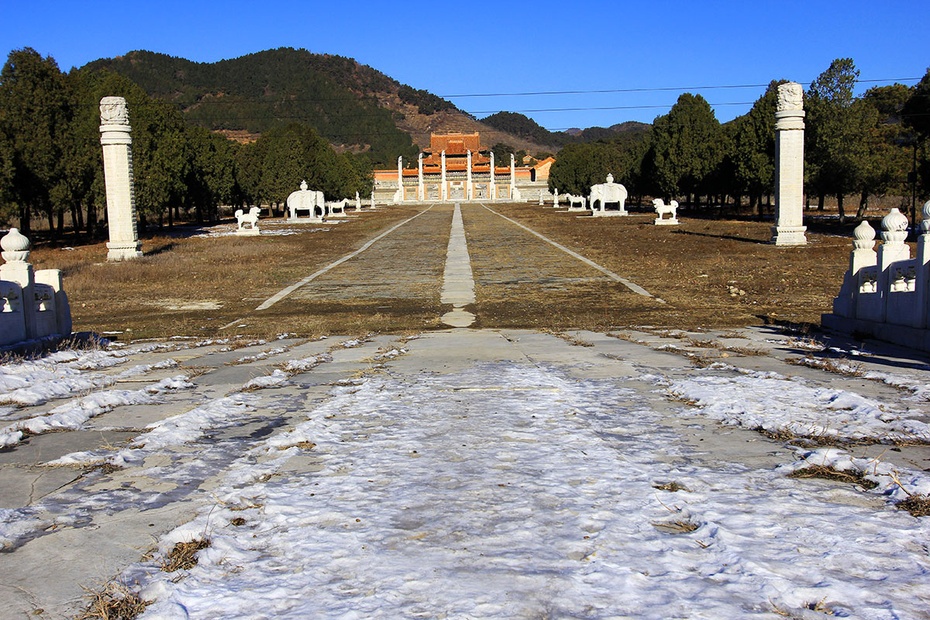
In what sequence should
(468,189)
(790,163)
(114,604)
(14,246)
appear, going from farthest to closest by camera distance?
(468,189) < (790,163) < (14,246) < (114,604)

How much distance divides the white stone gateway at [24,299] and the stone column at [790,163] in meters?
21.8

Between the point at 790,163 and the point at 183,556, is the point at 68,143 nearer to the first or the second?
the point at 790,163

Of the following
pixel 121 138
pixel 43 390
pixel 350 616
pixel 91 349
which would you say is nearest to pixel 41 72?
pixel 121 138

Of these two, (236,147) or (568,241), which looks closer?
(568,241)

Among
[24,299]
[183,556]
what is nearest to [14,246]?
[24,299]

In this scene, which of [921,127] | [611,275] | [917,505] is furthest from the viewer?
[921,127]

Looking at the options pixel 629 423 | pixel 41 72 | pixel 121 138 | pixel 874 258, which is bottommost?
pixel 629 423

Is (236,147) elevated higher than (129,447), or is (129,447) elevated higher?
(236,147)

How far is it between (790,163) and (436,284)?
14975 mm

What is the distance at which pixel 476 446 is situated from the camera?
199 inches

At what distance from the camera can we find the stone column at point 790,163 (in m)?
25.5

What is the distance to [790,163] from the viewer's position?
25.9 m

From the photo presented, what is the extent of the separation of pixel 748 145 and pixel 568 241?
18.7 meters

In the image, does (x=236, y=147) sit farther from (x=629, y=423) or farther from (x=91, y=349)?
(x=629, y=423)
